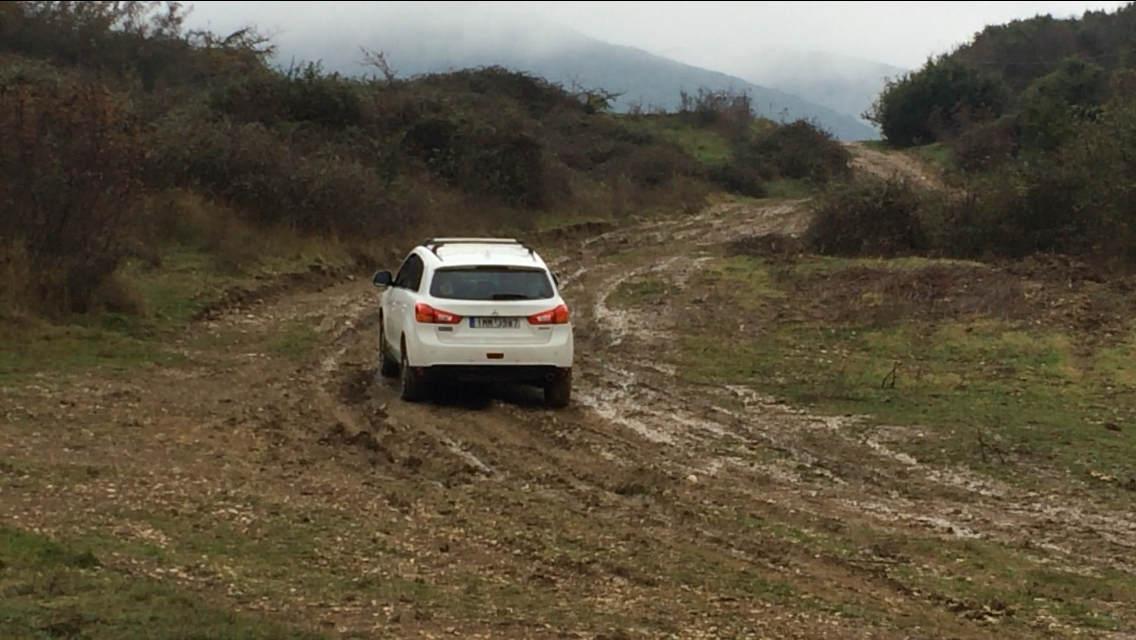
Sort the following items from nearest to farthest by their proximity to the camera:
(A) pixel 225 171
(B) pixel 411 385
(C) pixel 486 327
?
1. (C) pixel 486 327
2. (B) pixel 411 385
3. (A) pixel 225 171

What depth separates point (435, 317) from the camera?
12.4m

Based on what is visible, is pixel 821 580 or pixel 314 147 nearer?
pixel 821 580

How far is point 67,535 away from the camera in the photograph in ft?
23.2

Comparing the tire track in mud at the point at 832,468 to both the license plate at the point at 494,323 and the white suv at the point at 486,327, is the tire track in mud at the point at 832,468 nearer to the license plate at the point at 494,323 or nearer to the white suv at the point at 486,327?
the white suv at the point at 486,327

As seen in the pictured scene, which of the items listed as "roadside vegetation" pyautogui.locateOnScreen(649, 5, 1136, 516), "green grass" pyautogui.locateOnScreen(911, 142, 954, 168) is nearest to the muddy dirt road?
"roadside vegetation" pyautogui.locateOnScreen(649, 5, 1136, 516)

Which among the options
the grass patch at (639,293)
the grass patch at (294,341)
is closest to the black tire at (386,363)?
the grass patch at (294,341)

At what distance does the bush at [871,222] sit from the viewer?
2664cm

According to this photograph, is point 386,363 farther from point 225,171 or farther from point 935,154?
point 935,154

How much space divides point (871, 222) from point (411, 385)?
17047mm

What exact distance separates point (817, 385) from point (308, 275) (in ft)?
36.2

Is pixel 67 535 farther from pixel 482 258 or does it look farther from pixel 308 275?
pixel 308 275

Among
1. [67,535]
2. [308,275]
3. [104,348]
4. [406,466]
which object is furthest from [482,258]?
[308,275]

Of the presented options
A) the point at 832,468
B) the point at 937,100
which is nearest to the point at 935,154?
the point at 937,100

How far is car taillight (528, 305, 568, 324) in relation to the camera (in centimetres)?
1251
